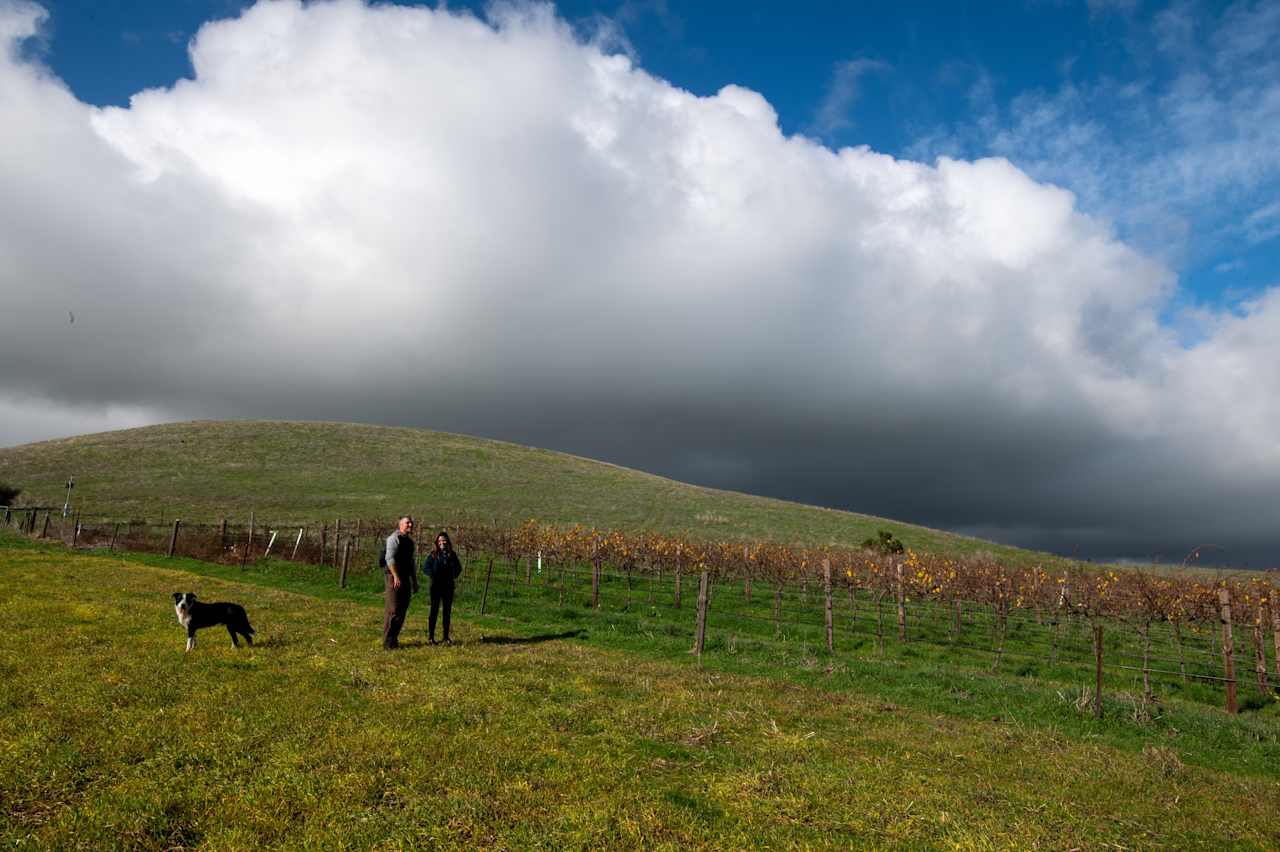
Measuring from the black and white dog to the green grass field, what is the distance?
1.43 feet

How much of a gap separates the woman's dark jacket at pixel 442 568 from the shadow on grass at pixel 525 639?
168 centimetres

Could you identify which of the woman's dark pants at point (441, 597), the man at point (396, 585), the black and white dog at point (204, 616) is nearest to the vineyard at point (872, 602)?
the woman's dark pants at point (441, 597)

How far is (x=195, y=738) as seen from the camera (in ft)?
23.9

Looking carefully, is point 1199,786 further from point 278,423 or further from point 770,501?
point 278,423

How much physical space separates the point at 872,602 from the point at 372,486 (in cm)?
4675

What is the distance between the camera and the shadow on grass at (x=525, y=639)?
1543 cm

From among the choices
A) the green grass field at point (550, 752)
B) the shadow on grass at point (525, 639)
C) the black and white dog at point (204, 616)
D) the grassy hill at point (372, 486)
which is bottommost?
the shadow on grass at point (525, 639)

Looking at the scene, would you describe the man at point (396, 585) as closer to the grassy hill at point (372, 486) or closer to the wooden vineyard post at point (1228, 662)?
the wooden vineyard post at point (1228, 662)

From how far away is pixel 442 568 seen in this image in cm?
1441

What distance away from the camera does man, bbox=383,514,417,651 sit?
13195mm

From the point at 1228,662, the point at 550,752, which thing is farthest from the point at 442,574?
the point at 1228,662

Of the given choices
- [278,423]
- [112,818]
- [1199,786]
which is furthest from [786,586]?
[278,423]

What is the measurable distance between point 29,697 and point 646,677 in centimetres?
834

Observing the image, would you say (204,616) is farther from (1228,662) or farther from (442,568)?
(1228,662)
